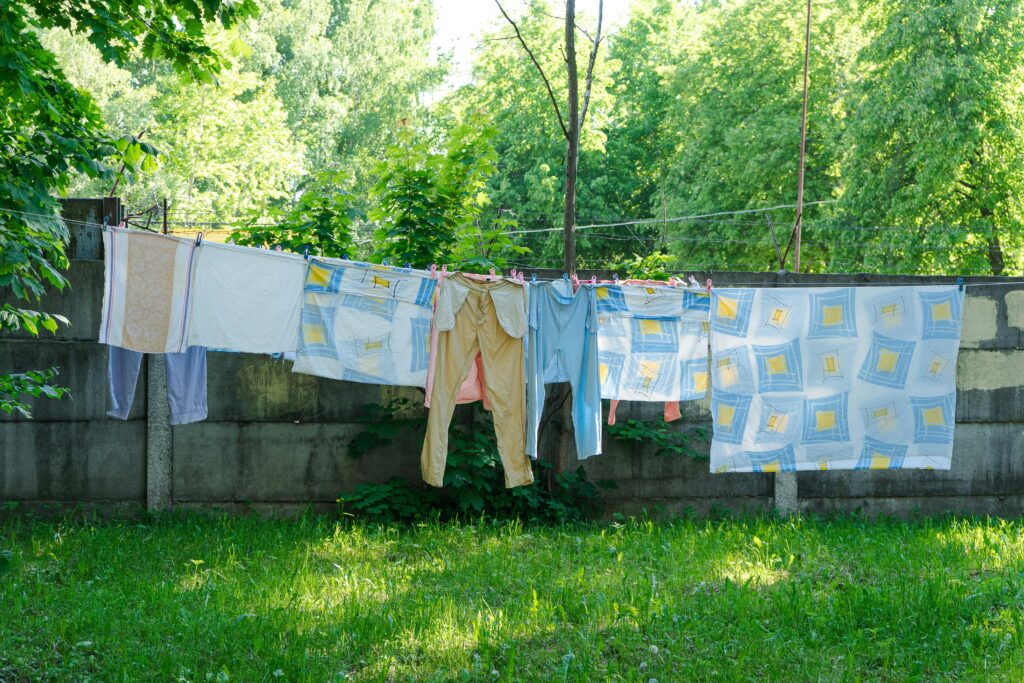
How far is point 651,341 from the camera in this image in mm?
6172

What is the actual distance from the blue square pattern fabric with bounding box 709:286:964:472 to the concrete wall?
25.4 inches

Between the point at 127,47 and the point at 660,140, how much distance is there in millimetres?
28692

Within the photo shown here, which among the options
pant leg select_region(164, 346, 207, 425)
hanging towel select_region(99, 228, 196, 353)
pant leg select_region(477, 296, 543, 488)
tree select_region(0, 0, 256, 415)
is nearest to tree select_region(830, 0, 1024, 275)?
pant leg select_region(477, 296, 543, 488)

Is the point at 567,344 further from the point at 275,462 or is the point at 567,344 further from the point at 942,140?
the point at 942,140

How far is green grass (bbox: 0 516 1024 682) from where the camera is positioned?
13.6ft

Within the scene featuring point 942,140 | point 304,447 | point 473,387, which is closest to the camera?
point 473,387

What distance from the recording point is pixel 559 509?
6.52 m

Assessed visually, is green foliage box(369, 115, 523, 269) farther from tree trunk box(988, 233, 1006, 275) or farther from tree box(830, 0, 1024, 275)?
tree trunk box(988, 233, 1006, 275)

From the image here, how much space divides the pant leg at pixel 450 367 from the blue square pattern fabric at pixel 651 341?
0.86 m

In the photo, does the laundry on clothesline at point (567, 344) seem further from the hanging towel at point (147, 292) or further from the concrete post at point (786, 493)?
the concrete post at point (786, 493)

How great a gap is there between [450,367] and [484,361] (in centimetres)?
23

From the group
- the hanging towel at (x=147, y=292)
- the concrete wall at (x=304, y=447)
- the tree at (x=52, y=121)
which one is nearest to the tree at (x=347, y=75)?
the concrete wall at (x=304, y=447)

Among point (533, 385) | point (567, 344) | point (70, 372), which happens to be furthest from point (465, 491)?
point (70, 372)

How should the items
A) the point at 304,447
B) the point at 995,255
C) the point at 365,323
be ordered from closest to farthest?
1. the point at 365,323
2. the point at 304,447
3. the point at 995,255
